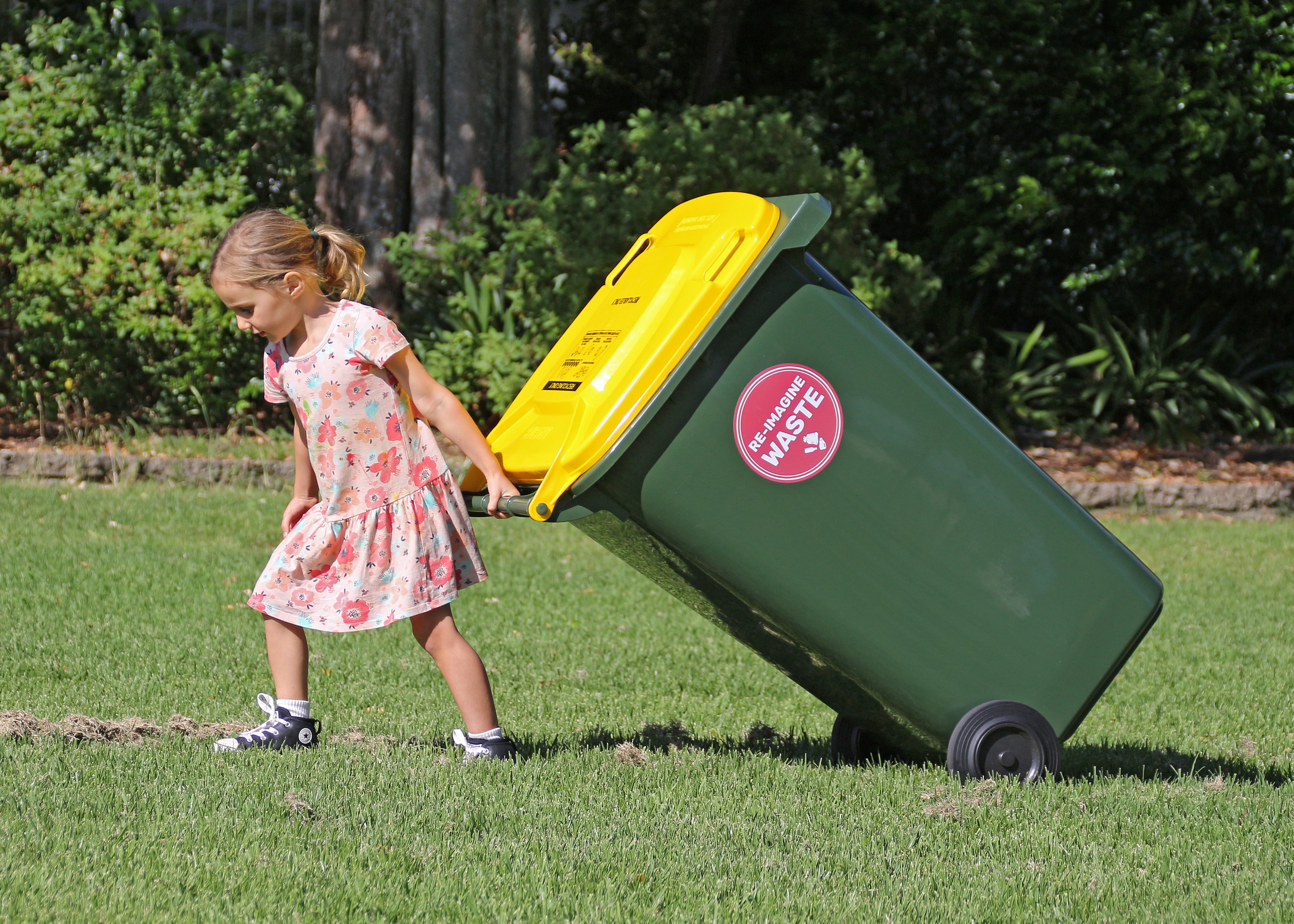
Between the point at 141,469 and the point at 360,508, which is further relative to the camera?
the point at 141,469

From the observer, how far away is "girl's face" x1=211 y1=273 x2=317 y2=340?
3486 millimetres

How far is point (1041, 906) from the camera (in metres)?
2.62

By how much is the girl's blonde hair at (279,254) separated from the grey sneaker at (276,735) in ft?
3.69

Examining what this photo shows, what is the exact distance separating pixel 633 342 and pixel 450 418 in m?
0.57

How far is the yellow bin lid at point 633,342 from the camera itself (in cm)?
308

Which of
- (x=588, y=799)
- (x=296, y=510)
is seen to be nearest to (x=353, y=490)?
(x=296, y=510)

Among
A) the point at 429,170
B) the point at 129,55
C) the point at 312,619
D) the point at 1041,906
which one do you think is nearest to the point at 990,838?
the point at 1041,906

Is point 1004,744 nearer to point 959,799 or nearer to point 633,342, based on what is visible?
point 959,799

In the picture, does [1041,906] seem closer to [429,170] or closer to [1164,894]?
[1164,894]

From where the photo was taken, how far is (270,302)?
3.48 m

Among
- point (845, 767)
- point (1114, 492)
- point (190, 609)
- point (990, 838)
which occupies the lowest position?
point (1114, 492)

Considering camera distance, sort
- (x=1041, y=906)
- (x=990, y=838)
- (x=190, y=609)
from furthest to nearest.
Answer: (x=190, y=609) → (x=990, y=838) → (x=1041, y=906)

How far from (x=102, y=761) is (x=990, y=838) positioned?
6.94 feet

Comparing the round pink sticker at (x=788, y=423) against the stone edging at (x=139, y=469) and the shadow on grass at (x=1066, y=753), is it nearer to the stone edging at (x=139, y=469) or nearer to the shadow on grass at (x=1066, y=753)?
the shadow on grass at (x=1066, y=753)
